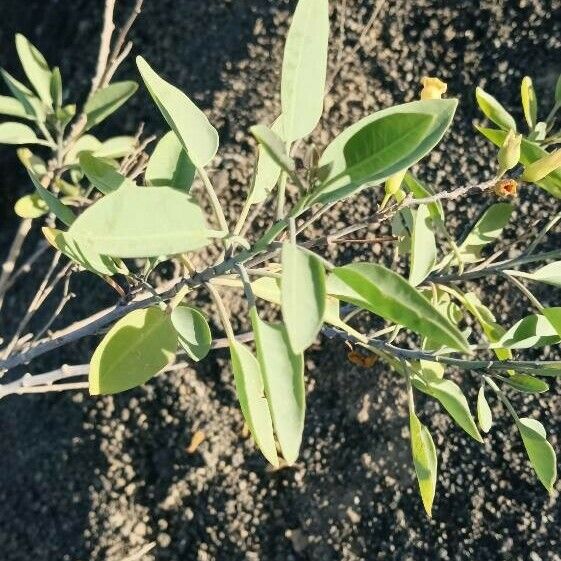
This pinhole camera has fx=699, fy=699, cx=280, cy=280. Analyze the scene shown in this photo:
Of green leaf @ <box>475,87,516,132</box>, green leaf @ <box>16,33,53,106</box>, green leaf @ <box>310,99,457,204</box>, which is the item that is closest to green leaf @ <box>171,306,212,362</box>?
green leaf @ <box>310,99,457,204</box>

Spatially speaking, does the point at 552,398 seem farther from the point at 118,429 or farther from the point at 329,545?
the point at 118,429

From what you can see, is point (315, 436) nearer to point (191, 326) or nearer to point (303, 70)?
point (191, 326)

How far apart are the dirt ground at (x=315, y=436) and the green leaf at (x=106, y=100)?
0.29m

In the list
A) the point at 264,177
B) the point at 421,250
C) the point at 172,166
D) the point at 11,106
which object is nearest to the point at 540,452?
the point at 421,250

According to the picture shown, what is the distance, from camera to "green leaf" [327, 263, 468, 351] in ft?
2.02

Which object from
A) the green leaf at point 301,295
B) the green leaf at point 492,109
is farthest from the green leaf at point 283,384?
the green leaf at point 492,109

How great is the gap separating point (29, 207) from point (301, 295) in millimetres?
911

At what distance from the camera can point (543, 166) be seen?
0.86m

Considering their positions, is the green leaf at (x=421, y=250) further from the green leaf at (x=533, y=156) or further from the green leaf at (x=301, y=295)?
the green leaf at (x=301, y=295)

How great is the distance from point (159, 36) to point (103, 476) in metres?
1.10

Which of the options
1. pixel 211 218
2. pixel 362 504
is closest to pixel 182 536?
pixel 362 504

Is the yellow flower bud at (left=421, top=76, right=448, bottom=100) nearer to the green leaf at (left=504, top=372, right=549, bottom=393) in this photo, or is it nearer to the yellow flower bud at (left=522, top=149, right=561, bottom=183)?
the yellow flower bud at (left=522, top=149, right=561, bottom=183)

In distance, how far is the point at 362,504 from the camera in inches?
58.6

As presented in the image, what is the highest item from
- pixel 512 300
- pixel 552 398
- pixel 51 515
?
pixel 512 300
